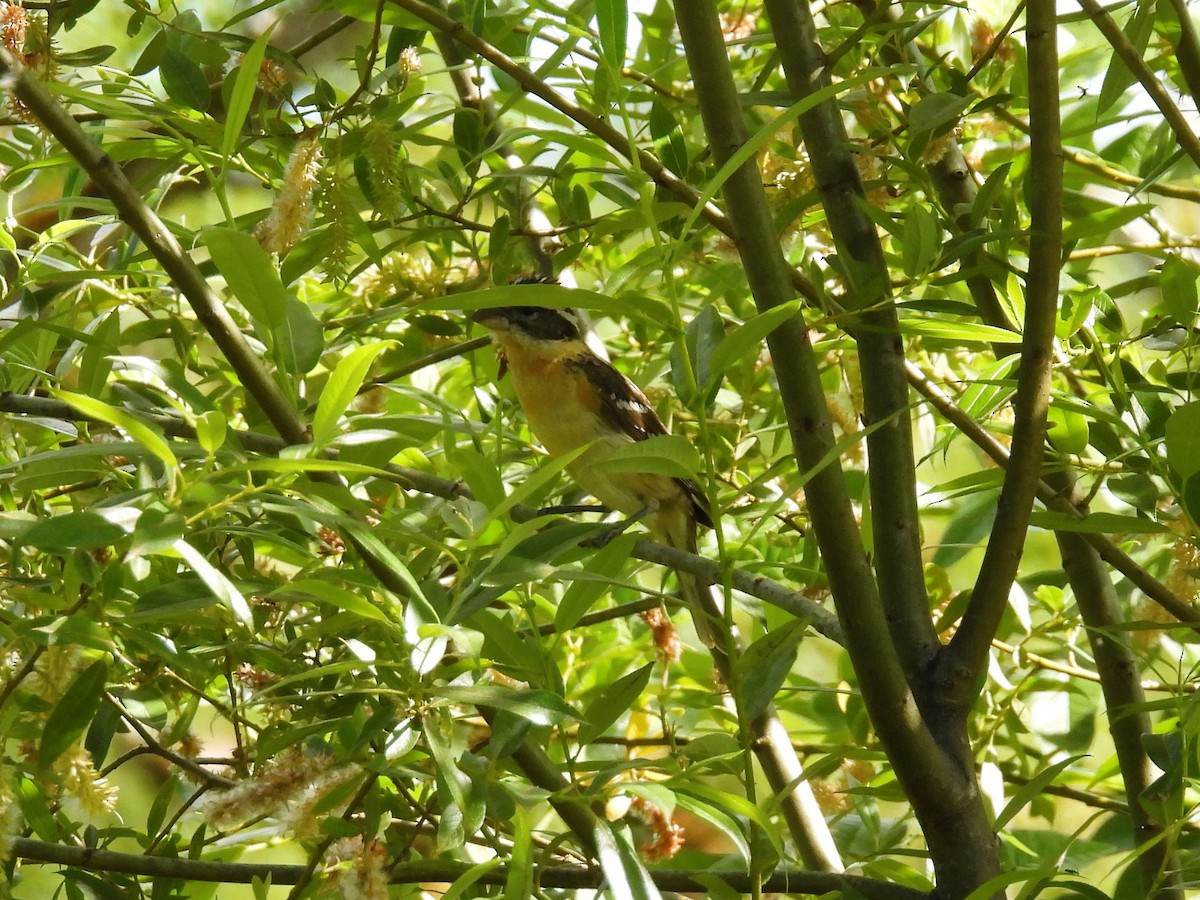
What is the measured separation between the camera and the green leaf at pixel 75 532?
1.19 meters

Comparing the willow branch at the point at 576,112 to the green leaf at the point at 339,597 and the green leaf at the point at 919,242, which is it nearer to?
the green leaf at the point at 919,242

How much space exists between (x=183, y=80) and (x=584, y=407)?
5.49ft

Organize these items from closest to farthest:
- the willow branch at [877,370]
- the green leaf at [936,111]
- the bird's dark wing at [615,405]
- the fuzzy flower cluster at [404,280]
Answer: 1. the green leaf at [936,111]
2. the willow branch at [877,370]
3. the fuzzy flower cluster at [404,280]
4. the bird's dark wing at [615,405]

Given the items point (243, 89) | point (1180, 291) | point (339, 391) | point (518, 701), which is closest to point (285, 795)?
point (518, 701)

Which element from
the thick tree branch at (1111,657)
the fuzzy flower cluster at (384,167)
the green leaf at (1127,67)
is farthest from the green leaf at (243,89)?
the thick tree branch at (1111,657)

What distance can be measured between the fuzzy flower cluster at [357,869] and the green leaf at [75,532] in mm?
583

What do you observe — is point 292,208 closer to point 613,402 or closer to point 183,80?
point 183,80

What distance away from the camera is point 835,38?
7.93 feet

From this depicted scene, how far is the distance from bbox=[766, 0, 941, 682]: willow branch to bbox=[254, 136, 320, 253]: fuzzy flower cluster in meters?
0.79

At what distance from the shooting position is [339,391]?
4.80ft

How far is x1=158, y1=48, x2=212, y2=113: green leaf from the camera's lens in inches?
88.4

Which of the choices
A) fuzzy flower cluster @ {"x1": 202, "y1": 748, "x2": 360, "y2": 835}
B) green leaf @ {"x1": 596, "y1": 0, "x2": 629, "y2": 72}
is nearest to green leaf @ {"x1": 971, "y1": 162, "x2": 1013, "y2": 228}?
green leaf @ {"x1": 596, "y1": 0, "x2": 629, "y2": 72}

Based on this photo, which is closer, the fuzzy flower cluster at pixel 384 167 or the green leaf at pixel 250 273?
the green leaf at pixel 250 273

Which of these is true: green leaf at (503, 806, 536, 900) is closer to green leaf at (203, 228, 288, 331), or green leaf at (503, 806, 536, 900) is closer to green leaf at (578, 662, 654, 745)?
green leaf at (578, 662, 654, 745)
